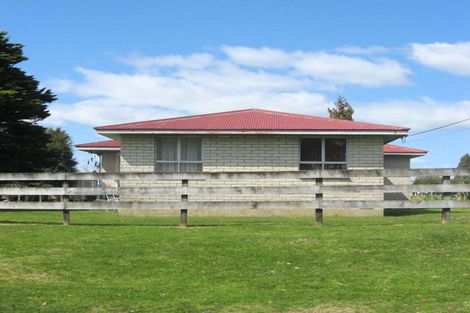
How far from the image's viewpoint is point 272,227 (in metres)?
10.9

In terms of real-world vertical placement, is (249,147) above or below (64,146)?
below

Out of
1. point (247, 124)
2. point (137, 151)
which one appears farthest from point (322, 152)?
point (137, 151)

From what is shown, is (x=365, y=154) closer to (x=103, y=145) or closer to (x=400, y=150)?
(x=400, y=150)

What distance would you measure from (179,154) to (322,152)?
4.98 meters

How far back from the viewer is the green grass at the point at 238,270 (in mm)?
6336

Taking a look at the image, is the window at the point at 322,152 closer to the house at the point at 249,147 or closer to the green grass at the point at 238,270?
the house at the point at 249,147

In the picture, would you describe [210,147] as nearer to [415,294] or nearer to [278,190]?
[278,190]

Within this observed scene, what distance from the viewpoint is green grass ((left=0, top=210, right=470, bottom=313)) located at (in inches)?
249

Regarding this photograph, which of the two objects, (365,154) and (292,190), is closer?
(292,190)

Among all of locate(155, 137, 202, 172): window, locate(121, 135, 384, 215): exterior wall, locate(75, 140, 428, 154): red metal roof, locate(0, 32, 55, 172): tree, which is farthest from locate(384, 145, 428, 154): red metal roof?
locate(0, 32, 55, 172): tree

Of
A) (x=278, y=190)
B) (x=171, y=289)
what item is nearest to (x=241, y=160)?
(x=278, y=190)

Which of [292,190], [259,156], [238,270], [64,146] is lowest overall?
[238,270]

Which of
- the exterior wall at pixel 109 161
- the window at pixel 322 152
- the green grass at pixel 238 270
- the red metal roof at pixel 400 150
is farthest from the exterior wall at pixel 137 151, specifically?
the red metal roof at pixel 400 150

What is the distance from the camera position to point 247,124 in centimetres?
1953
